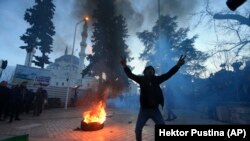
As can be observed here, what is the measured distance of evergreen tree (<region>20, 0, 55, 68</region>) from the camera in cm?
3647

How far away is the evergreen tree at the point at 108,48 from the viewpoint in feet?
130

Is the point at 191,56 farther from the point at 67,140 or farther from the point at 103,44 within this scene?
the point at 67,140

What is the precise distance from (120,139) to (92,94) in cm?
2526

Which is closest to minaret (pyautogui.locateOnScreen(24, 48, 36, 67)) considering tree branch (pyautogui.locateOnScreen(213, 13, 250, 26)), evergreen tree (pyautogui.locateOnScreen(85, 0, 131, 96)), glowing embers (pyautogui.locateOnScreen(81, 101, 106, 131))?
evergreen tree (pyautogui.locateOnScreen(85, 0, 131, 96))

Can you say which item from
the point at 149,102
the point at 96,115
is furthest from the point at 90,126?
the point at 149,102

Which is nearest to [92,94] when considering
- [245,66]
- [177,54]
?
[177,54]

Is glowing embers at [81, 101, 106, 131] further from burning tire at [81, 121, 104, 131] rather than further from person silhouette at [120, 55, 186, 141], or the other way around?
person silhouette at [120, 55, 186, 141]

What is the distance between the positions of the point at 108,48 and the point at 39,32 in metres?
12.1

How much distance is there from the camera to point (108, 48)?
40156 millimetres

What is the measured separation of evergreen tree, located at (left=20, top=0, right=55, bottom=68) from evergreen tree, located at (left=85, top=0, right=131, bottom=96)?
8031 mm

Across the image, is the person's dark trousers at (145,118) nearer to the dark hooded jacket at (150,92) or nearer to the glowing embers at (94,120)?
the dark hooded jacket at (150,92)

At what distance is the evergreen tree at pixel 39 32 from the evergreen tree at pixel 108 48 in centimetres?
803

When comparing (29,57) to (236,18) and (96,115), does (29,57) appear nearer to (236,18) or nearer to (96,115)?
(96,115)

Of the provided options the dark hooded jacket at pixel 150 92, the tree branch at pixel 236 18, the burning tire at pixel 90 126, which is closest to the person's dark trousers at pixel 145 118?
the dark hooded jacket at pixel 150 92
